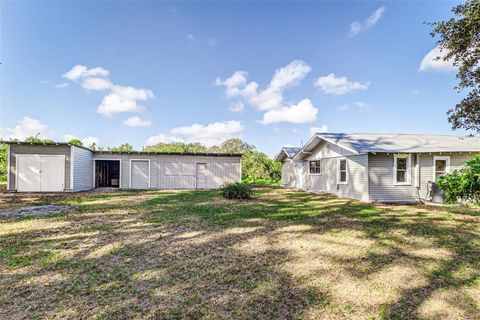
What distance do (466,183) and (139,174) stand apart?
18024mm

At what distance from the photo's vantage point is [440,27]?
8.16 metres

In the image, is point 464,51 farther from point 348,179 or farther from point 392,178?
point 348,179

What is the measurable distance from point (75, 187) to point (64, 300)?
14.7 meters

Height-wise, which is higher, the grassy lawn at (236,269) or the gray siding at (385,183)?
the gray siding at (385,183)

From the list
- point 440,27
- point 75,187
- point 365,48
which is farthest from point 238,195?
point 365,48

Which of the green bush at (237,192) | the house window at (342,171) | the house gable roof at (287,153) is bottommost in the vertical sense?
the green bush at (237,192)

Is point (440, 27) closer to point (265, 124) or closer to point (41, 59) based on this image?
point (41, 59)

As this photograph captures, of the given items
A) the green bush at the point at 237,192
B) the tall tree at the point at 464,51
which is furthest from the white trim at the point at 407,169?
the green bush at the point at 237,192

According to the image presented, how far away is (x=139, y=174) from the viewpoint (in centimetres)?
1805

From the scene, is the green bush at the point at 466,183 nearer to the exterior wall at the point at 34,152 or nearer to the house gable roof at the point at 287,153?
the house gable roof at the point at 287,153

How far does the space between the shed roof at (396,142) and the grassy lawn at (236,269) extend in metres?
5.43

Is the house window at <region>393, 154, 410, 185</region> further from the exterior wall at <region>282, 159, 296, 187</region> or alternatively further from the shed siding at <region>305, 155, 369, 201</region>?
the exterior wall at <region>282, 159, 296, 187</region>

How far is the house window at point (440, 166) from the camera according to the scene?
38.5 feet

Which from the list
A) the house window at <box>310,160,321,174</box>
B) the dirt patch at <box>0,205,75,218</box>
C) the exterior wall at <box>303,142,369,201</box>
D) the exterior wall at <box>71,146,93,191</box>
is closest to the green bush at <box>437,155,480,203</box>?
the exterior wall at <box>303,142,369,201</box>
